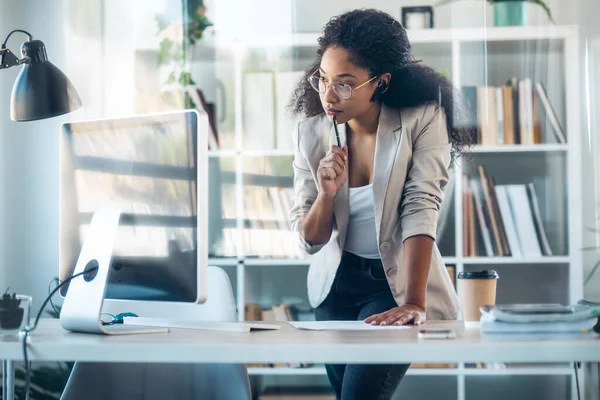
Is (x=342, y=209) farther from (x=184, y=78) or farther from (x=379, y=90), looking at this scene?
(x=184, y=78)

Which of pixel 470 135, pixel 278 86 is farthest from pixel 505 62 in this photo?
pixel 278 86

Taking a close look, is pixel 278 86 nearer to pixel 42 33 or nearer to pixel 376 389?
pixel 42 33

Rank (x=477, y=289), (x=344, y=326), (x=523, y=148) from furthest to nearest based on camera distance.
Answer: (x=523, y=148) < (x=477, y=289) < (x=344, y=326)

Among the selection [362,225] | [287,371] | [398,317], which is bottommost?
[287,371]

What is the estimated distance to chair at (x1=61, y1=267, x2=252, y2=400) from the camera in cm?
154

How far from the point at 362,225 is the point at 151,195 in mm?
710

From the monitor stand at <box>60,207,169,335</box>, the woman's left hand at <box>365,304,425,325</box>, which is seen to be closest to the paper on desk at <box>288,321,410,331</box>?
the woman's left hand at <box>365,304,425,325</box>

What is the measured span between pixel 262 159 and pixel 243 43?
44 cm

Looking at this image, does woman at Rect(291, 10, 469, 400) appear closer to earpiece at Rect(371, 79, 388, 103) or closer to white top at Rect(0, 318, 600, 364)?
earpiece at Rect(371, 79, 388, 103)

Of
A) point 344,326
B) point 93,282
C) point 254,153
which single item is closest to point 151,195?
point 93,282

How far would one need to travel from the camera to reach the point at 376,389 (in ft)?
4.72

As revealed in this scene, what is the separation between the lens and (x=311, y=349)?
40.5 inches

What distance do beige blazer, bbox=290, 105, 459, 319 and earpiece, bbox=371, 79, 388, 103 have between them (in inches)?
2.0

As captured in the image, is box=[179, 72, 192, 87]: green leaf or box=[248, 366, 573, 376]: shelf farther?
box=[179, 72, 192, 87]: green leaf
